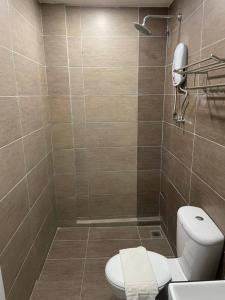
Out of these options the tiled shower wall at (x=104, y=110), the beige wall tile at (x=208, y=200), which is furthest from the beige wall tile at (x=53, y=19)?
the beige wall tile at (x=208, y=200)

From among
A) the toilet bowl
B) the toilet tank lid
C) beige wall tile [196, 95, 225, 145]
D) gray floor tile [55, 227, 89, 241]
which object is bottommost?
gray floor tile [55, 227, 89, 241]

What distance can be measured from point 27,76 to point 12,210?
3.33 feet

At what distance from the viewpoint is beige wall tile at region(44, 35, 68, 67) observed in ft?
7.39

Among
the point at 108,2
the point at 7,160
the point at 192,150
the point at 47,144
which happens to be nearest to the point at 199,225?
the point at 192,150

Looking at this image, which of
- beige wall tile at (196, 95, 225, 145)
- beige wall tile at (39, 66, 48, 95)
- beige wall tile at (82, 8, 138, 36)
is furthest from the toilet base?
beige wall tile at (82, 8, 138, 36)

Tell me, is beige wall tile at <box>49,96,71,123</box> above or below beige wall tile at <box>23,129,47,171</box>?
above

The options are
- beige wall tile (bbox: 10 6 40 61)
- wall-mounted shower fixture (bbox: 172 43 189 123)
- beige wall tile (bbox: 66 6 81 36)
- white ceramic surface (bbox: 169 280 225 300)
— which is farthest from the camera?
beige wall tile (bbox: 66 6 81 36)

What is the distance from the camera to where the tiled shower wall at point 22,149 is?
4.56 ft

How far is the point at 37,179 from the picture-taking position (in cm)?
198

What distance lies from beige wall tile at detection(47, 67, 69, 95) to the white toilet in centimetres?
165

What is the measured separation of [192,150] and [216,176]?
0.39 meters

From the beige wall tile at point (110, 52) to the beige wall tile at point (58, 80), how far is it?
25 cm

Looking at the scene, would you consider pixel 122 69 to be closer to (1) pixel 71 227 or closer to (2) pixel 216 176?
(2) pixel 216 176

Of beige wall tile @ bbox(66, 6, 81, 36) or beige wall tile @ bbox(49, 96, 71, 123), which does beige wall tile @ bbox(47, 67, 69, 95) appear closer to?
beige wall tile @ bbox(49, 96, 71, 123)
